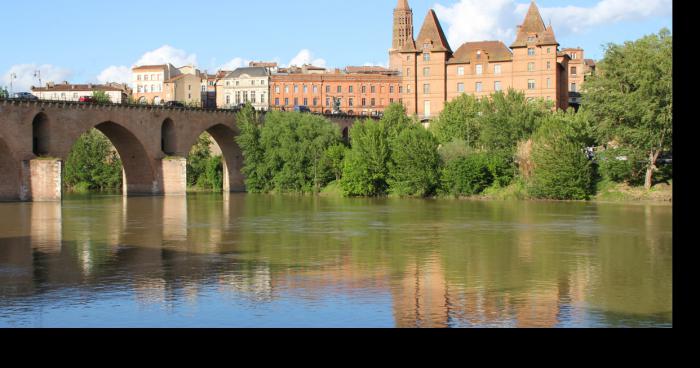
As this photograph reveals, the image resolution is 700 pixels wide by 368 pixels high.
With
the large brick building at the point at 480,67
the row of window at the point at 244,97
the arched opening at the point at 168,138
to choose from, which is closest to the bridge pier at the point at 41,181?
the arched opening at the point at 168,138

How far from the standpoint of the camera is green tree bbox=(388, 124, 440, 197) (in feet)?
222

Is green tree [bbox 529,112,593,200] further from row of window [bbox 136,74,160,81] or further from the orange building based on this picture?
row of window [bbox 136,74,160,81]

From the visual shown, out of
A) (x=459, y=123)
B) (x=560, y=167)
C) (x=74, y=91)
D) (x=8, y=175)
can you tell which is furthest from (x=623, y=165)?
(x=74, y=91)

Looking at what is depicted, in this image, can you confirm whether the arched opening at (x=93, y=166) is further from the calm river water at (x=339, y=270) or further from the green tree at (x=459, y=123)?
the calm river water at (x=339, y=270)

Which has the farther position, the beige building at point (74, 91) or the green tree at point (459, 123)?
the beige building at point (74, 91)

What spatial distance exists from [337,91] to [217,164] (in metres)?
36.0

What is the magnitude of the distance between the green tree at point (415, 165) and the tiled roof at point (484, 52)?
2923 centimetres

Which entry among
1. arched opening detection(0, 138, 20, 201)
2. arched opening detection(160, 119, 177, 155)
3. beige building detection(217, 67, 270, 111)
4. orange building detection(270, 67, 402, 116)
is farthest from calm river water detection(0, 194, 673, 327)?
beige building detection(217, 67, 270, 111)

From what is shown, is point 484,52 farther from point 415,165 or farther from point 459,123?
point 415,165

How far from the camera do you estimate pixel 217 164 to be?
92188 millimetres

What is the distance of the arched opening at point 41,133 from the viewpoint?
66.9 m
